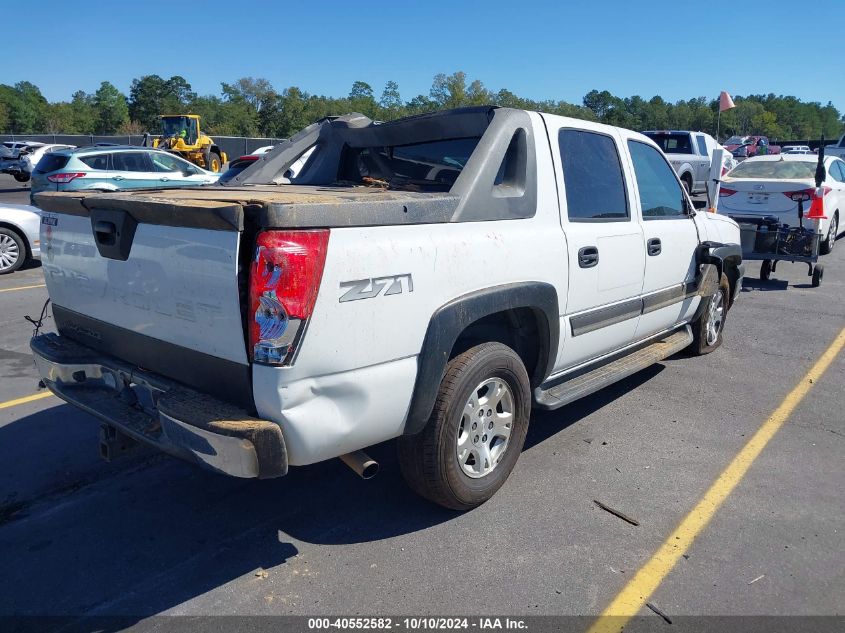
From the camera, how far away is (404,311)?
9.69 ft

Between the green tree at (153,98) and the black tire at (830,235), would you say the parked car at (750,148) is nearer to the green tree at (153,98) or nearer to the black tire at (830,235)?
the black tire at (830,235)

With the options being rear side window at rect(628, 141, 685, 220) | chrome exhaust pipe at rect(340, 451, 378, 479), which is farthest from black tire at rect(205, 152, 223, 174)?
chrome exhaust pipe at rect(340, 451, 378, 479)

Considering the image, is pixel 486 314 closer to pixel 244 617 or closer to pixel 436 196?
pixel 436 196

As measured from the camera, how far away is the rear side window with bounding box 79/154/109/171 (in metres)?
15.6

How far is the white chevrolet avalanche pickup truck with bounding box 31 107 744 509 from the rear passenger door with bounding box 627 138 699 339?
0.15 feet

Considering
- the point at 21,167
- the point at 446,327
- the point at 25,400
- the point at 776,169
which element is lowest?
the point at 25,400

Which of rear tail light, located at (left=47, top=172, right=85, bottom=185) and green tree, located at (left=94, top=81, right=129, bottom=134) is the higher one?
green tree, located at (left=94, top=81, right=129, bottom=134)

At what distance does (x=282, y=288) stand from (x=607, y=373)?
2.67 m

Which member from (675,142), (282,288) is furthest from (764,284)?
(675,142)

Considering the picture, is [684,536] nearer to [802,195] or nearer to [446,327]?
[446,327]

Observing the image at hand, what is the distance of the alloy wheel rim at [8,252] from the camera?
405 inches

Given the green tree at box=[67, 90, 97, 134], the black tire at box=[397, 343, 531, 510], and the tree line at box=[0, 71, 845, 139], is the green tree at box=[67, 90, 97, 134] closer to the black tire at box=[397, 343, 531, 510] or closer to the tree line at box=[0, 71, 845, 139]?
the tree line at box=[0, 71, 845, 139]

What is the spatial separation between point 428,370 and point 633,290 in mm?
2130

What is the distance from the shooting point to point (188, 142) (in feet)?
112
